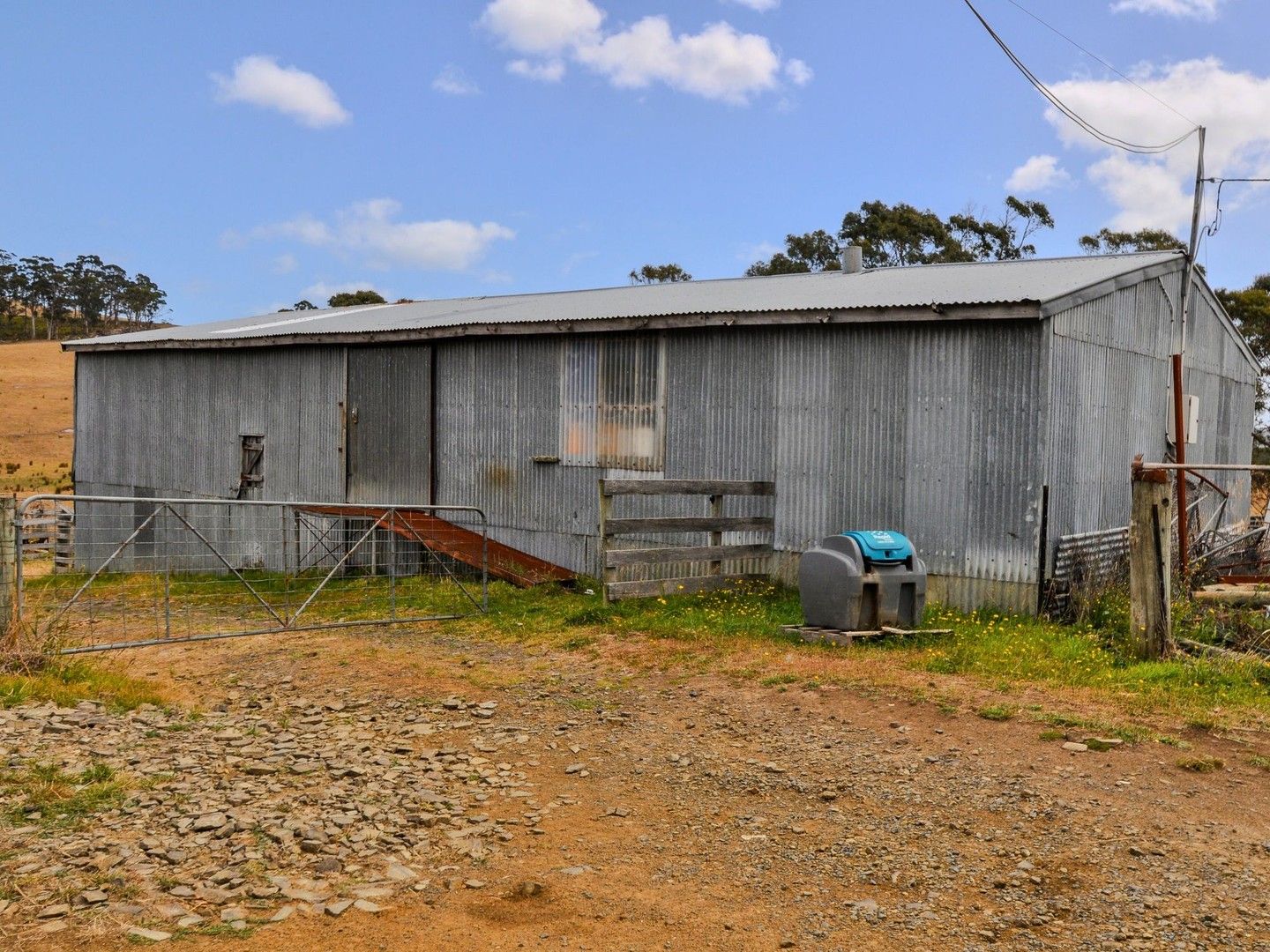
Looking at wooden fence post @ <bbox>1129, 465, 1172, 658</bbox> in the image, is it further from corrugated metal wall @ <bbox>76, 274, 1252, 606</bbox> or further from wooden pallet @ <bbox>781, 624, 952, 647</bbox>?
corrugated metal wall @ <bbox>76, 274, 1252, 606</bbox>

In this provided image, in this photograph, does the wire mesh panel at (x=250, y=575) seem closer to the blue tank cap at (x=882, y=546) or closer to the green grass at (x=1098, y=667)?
the blue tank cap at (x=882, y=546)

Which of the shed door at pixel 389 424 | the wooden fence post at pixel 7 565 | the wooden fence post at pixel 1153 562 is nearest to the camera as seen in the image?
the wooden fence post at pixel 7 565

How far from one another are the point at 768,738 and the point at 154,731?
162 inches

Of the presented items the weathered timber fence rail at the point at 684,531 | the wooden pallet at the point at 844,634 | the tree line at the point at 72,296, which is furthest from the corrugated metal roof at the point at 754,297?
the tree line at the point at 72,296

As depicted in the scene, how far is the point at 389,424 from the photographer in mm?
18312

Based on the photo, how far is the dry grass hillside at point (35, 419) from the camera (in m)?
48.4

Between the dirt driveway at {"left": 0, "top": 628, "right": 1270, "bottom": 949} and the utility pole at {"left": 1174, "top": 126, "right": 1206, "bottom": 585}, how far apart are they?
647 centimetres

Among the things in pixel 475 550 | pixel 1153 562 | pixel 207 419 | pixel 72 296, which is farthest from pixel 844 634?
pixel 72 296

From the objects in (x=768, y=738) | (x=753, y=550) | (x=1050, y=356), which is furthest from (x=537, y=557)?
(x=768, y=738)

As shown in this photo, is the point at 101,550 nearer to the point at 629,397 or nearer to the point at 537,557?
the point at 537,557

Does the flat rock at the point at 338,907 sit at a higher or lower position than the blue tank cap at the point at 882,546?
lower

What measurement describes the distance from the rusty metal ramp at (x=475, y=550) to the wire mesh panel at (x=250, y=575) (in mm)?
38

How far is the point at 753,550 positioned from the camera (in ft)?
44.9

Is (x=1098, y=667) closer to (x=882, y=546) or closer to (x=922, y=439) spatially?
(x=882, y=546)
